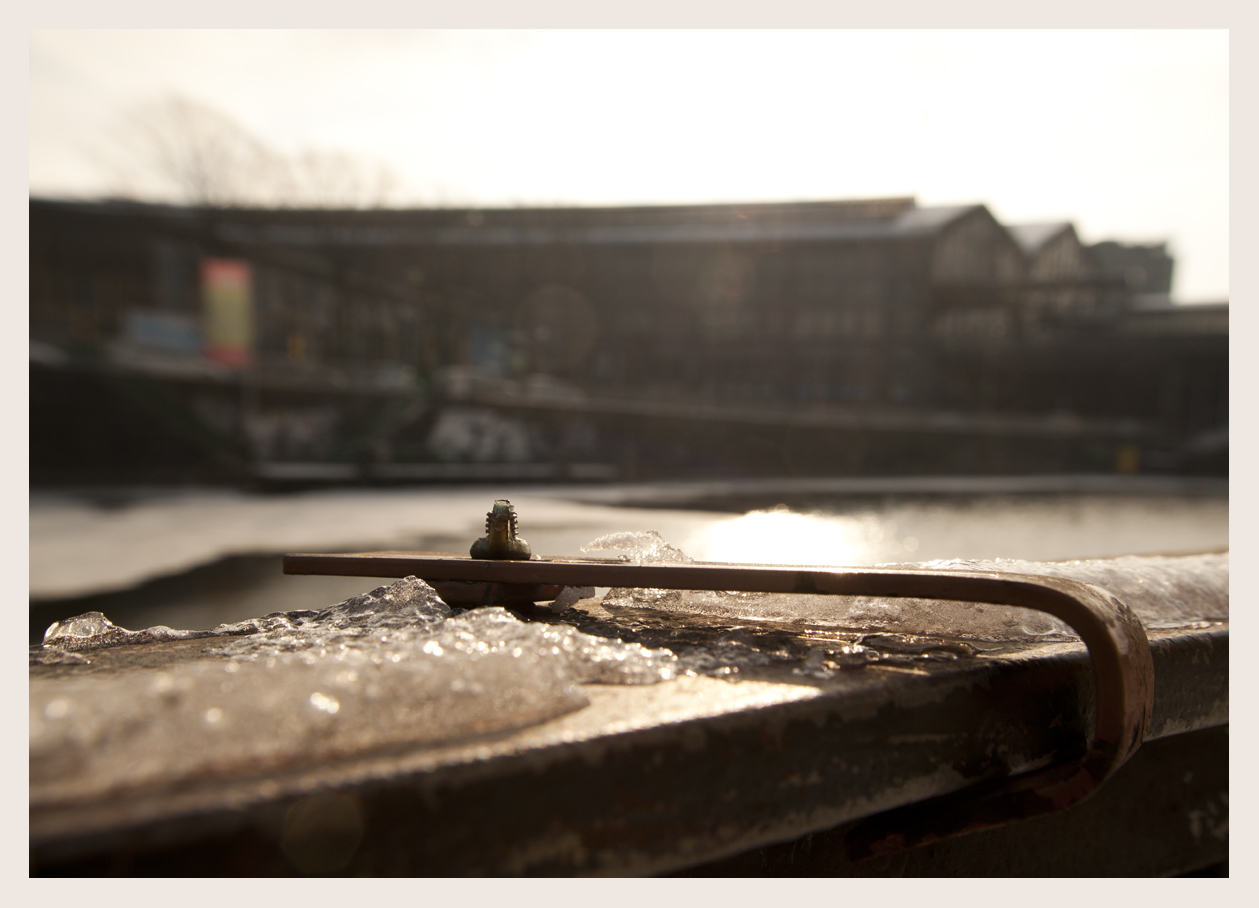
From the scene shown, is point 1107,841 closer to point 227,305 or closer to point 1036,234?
point 227,305

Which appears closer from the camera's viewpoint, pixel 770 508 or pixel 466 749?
pixel 466 749

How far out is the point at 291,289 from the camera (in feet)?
79.2

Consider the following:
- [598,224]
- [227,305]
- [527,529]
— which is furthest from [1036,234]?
[527,529]

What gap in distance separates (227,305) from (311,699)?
2534 cm

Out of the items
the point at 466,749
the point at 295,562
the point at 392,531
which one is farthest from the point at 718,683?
the point at 392,531

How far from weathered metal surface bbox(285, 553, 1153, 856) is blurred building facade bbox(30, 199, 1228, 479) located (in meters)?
15.5

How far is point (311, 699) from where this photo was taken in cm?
67

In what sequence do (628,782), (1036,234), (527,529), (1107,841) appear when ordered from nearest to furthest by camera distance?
(628,782) → (1107,841) → (527,529) → (1036,234)

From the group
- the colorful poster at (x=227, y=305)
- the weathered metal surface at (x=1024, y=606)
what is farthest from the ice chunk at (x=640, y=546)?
the colorful poster at (x=227, y=305)

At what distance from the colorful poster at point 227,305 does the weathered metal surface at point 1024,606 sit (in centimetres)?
2445

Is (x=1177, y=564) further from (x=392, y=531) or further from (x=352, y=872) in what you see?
(x=392, y=531)

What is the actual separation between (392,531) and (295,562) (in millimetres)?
4700

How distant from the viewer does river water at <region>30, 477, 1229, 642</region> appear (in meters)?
4.18

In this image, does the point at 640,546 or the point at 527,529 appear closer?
the point at 640,546
